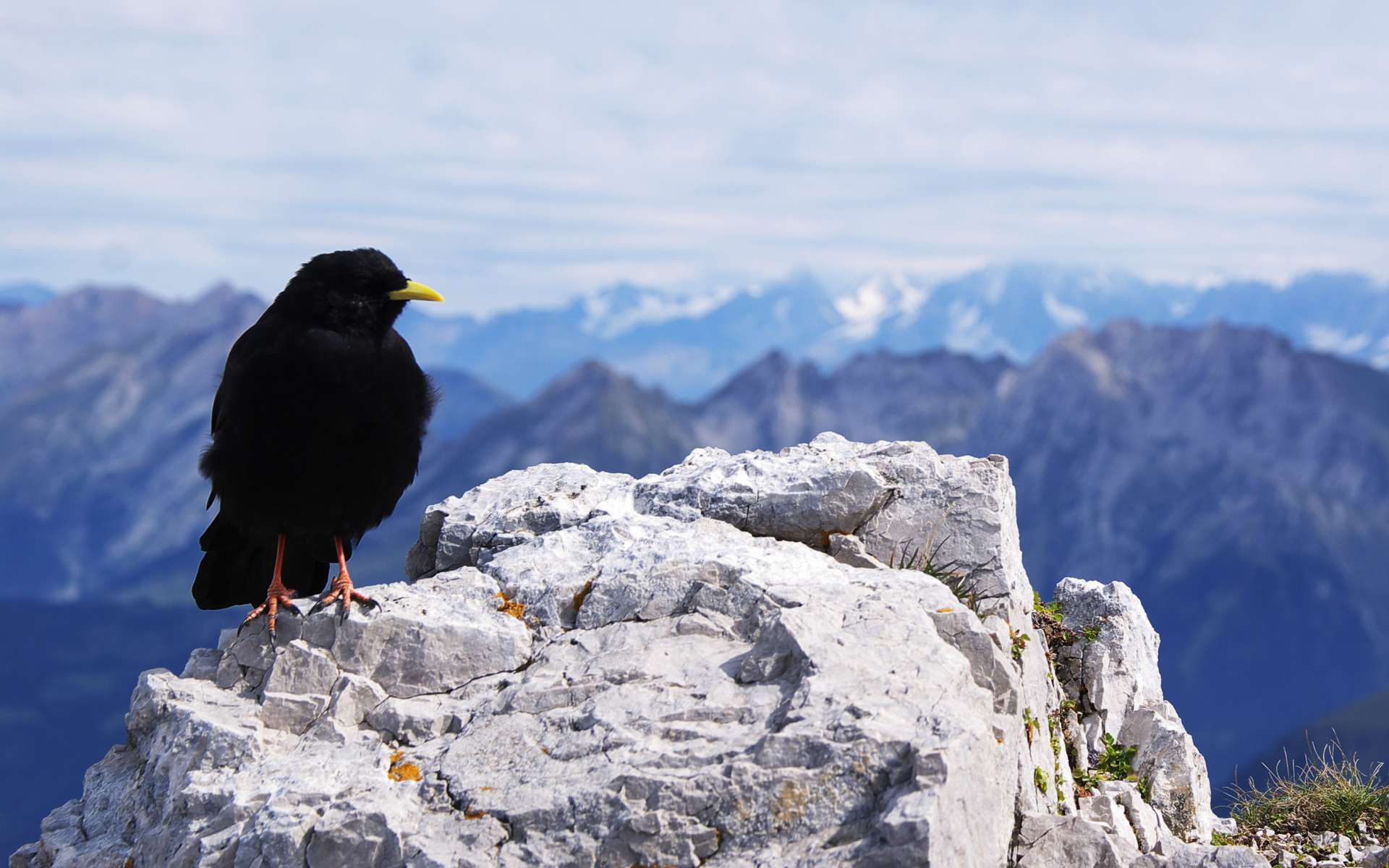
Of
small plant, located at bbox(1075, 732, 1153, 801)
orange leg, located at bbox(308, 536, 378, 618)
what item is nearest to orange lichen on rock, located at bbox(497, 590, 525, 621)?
orange leg, located at bbox(308, 536, 378, 618)

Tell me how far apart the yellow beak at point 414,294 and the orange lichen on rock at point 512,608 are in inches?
105

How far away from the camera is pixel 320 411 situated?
412 inches

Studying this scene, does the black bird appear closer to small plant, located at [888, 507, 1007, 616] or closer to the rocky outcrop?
the rocky outcrop

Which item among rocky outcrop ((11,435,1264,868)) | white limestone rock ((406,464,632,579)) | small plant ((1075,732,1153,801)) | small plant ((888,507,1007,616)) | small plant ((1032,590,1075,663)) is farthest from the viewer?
small plant ((1032,590,1075,663))

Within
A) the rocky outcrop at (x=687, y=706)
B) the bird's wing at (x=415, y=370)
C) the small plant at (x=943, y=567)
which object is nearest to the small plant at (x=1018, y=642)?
the rocky outcrop at (x=687, y=706)

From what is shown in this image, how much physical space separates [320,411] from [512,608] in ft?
7.95

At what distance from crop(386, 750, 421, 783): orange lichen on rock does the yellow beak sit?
148 inches

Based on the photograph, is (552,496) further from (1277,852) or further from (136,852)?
(1277,852)

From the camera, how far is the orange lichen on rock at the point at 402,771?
8.79 meters

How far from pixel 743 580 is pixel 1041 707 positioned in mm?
2937

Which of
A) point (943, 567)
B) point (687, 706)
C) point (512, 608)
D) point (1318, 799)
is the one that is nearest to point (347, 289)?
point (512, 608)

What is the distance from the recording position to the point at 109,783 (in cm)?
1052

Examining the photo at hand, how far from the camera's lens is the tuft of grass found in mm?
11406

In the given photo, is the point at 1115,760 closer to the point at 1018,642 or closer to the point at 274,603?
the point at 1018,642
